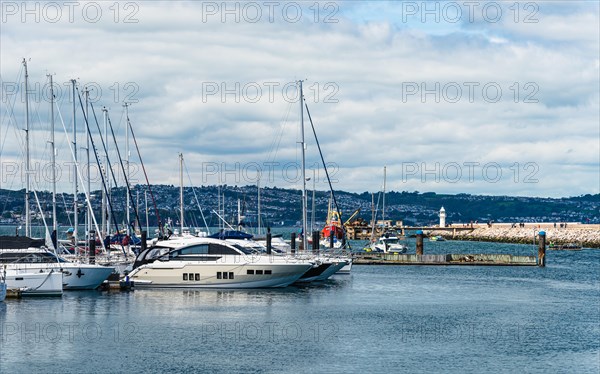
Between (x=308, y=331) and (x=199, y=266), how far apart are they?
60.2 feet

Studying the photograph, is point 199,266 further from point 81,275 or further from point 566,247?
point 566,247

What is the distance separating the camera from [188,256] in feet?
221

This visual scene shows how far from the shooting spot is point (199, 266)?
219ft

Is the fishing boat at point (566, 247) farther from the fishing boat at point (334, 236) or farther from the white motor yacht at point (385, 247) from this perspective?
the white motor yacht at point (385, 247)

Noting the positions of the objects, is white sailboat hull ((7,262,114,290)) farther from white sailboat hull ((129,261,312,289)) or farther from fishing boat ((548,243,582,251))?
fishing boat ((548,243,582,251))

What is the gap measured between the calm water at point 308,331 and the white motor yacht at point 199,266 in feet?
3.25

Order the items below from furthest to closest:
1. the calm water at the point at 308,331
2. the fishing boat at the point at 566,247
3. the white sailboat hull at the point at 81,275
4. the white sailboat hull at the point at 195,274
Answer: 1. the fishing boat at the point at 566,247
2. the white sailboat hull at the point at 195,274
3. the white sailboat hull at the point at 81,275
4. the calm water at the point at 308,331

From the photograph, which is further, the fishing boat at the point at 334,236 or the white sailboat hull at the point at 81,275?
the fishing boat at the point at 334,236

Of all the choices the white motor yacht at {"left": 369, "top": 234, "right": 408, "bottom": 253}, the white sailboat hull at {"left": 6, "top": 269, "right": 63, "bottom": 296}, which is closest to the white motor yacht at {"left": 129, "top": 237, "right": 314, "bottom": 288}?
the white sailboat hull at {"left": 6, "top": 269, "right": 63, "bottom": 296}

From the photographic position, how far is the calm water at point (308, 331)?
4128 cm

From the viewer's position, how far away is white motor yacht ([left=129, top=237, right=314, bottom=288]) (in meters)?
66.8

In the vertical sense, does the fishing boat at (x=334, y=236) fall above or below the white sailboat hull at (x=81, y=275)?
above

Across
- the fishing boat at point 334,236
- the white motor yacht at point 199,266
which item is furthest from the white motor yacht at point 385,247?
the white motor yacht at point 199,266

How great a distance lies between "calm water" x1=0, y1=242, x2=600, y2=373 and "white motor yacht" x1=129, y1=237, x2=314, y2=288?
99cm
